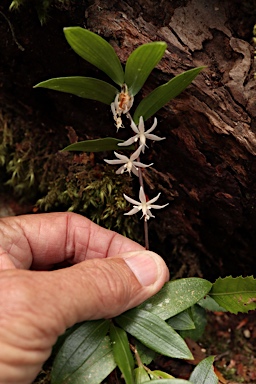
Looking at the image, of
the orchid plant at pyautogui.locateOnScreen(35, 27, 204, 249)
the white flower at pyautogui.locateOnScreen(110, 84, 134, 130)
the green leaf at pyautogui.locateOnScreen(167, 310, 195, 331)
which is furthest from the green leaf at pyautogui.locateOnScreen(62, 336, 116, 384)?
the white flower at pyautogui.locateOnScreen(110, 84, 134, 130)

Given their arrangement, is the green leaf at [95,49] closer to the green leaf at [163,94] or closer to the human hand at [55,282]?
the green leaf at [163,94]

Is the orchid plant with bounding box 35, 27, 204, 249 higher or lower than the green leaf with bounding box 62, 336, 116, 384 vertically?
higher

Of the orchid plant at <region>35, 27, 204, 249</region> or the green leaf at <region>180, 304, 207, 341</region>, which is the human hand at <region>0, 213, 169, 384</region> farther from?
the green leaf at <region>180, 304, 207, 341</region>

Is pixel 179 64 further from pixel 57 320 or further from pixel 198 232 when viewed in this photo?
pixel 57 320

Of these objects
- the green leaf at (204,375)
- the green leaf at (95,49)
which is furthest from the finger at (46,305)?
the green leaf at (95,49)

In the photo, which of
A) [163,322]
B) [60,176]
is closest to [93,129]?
[60,176]
